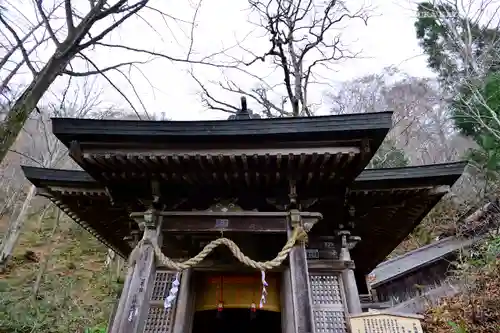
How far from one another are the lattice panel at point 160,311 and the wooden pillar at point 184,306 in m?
0.07

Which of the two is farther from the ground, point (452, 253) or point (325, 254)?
point (452, 253)

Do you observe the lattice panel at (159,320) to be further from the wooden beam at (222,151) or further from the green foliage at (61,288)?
the green foliage at (61,288)

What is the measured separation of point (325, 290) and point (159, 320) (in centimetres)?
235

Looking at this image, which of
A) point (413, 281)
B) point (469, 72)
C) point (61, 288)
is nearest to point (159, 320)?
point (413, 281)

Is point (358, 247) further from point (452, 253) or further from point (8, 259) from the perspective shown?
point (8, 259)

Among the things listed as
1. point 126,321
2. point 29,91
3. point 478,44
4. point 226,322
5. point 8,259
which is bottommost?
point 126,321

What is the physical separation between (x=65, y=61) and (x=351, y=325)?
5031 millimetres

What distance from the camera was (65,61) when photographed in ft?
15.0

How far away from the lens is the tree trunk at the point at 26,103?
4.04m

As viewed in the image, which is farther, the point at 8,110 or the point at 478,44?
the point at 478,44

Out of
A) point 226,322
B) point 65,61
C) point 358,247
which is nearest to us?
point 65,61

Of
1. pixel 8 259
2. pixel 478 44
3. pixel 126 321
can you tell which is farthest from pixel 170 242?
pixel 478 44

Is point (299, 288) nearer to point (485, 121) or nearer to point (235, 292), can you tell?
point (235, 292)

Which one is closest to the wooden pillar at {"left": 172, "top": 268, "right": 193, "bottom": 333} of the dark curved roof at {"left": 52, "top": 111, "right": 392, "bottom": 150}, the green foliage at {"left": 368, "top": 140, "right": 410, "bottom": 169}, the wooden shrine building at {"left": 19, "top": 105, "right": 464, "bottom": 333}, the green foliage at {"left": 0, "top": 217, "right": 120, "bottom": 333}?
the wooden shrine building at {"left": 19, "top": 105, "right": 464, "bottom": 333}
